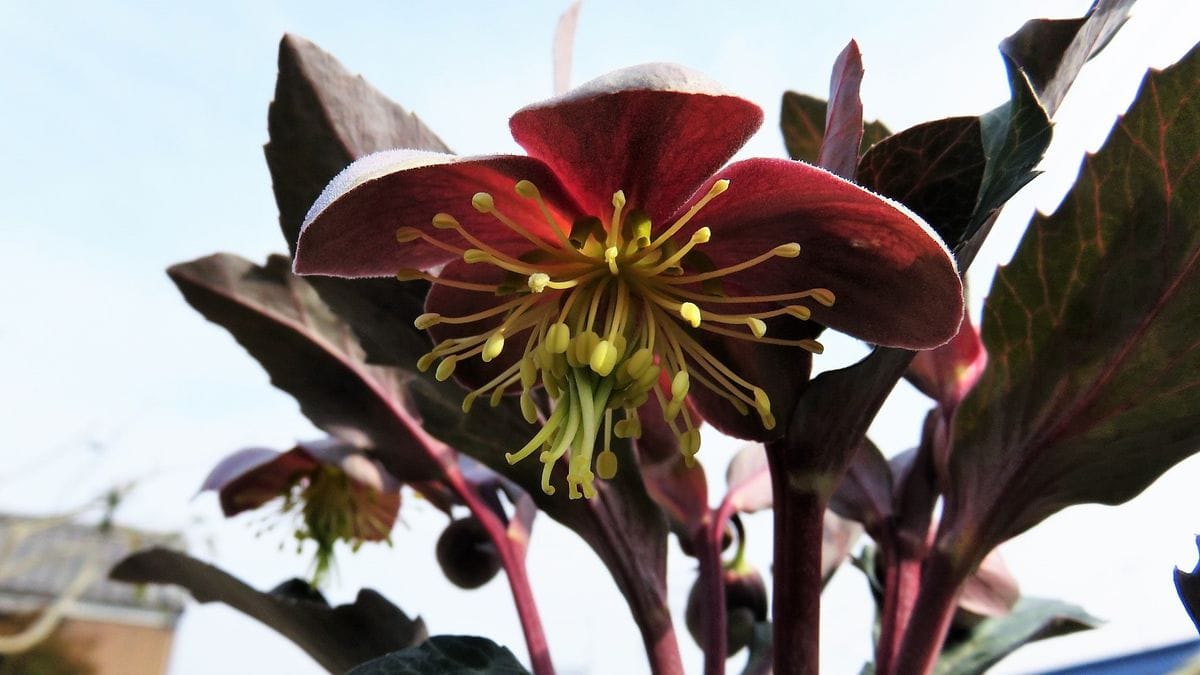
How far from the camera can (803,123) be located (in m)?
0.62

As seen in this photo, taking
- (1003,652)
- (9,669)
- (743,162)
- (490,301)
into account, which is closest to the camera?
(743,162)

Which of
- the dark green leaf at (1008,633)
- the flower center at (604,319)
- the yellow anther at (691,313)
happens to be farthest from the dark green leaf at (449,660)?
the dark green leaf at (1008,633)

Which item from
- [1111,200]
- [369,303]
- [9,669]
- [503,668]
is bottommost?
[9,669]

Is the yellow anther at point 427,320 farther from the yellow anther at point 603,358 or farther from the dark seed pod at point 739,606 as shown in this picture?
the dark seed pod at point 739,606

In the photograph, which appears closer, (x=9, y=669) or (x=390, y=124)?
(x=390, y=124)

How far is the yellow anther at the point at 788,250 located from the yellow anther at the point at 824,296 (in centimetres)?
2

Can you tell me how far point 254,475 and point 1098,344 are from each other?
24.4 inches

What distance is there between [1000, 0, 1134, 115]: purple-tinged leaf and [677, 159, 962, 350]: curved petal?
0.34 ft

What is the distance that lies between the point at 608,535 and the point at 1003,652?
0.90 ft

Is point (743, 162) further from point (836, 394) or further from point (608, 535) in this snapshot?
point (608, 535)

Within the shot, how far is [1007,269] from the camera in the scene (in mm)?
441

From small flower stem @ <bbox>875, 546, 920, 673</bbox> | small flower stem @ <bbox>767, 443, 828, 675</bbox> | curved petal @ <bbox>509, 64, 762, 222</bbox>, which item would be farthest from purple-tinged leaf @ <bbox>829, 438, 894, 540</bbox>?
curved petal @ <bbox>509, 64, 762, 222</bbox>

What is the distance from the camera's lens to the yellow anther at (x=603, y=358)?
1.30ft

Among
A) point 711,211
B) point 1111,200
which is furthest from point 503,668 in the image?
point 1111,200
